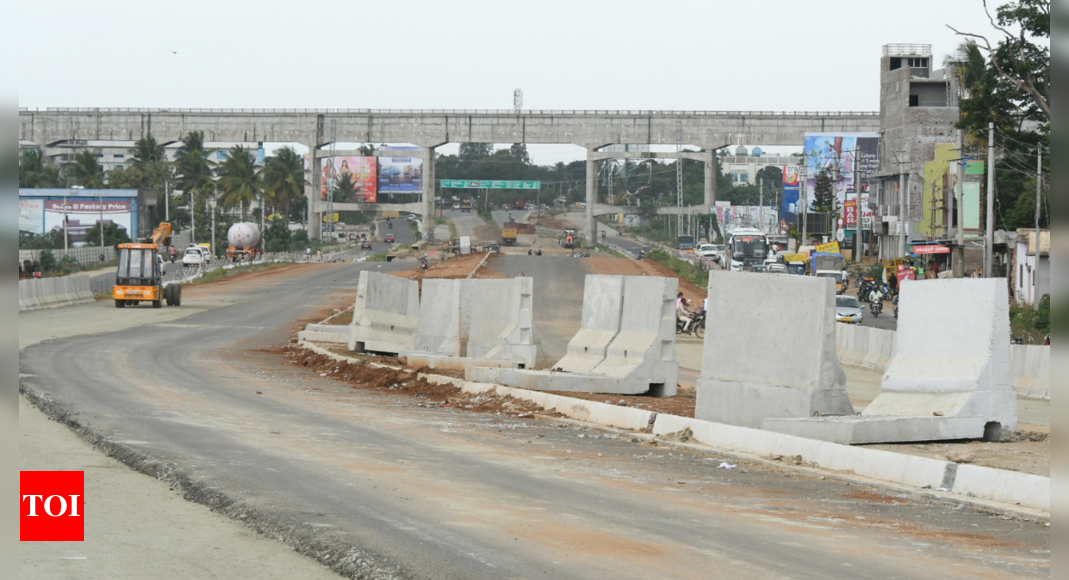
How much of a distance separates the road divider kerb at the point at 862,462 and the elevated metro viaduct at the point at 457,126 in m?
94.2

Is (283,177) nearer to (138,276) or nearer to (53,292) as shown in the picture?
(53,292)

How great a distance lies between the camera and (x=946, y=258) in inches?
2766

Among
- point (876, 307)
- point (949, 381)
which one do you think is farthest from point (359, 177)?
point (949, 381)

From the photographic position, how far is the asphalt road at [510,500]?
8.15m

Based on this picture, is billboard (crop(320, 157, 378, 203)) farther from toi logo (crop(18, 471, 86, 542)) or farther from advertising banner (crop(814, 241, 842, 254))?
toi logo (crop(18, 471, 86, 542))

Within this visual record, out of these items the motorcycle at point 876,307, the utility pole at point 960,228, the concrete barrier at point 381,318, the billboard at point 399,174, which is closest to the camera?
the concrete barrier at point 381,318

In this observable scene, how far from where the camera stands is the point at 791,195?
13550cm

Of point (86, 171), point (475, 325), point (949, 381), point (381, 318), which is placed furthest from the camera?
point (86, 171)

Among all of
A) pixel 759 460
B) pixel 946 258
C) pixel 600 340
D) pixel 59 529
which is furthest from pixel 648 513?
pixel 946 258

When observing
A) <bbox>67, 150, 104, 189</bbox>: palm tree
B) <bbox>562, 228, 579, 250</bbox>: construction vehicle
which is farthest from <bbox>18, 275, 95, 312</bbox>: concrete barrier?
<bbox>67, 150, 104, 189</bbox>: palm tree

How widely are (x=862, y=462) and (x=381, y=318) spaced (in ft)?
60.8

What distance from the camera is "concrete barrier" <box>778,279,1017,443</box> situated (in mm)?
12930

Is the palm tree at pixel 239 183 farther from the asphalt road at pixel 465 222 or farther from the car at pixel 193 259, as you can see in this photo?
the car at pixel 193 259

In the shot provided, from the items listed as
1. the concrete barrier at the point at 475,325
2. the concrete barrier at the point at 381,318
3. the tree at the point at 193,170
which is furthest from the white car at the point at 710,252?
the concrete barrier at the point at 475,325
